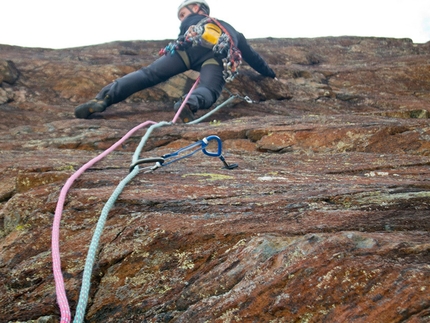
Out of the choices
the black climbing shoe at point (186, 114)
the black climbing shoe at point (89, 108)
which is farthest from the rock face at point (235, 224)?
the black climbing shoe at point (89, 108)

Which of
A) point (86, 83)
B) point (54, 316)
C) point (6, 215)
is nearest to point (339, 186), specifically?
point (54, 316)

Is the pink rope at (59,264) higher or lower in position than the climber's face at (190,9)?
lower

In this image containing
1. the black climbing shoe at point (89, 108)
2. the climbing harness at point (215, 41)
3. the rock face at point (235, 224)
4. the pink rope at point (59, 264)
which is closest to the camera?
the rock face at point (235, 224)

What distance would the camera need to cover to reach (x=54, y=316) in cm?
260

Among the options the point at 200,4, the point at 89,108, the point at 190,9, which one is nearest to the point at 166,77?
the point at 190,9

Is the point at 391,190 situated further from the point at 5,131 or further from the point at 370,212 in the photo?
the point at 5,131

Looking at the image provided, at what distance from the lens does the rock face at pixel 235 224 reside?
226 cm

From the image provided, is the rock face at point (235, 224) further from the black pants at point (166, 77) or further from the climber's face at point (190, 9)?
the climber's face at point (190, 9)

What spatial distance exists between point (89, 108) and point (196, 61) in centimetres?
265

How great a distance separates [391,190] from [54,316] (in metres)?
2.81

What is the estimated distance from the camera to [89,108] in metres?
8.39

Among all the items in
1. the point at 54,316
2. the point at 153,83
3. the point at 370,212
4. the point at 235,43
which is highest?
the point at 235,43

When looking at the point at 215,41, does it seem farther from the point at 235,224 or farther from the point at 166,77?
the point at 235,224

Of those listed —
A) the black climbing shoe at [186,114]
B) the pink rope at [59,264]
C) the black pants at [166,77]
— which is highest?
the black pants at [166,77]
